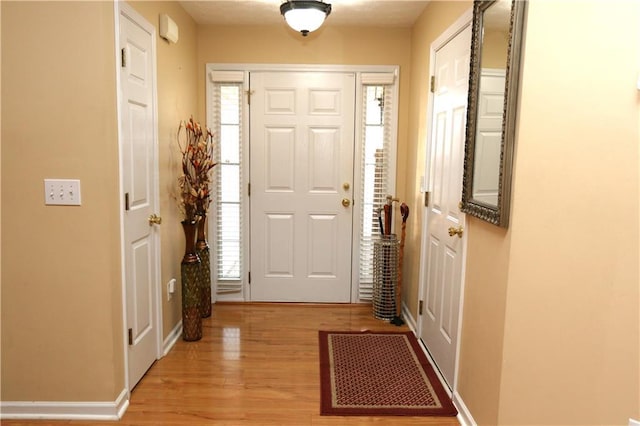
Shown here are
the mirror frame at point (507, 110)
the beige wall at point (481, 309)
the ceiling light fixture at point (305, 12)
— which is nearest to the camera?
the mirror frame at point (507, 110)

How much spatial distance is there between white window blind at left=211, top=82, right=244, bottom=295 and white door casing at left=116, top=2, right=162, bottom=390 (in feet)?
3.72

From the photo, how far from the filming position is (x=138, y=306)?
2.59 metres

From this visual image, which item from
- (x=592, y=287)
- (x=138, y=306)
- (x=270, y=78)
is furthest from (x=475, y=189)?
(x=270, y=78)

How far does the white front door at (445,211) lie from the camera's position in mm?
2506

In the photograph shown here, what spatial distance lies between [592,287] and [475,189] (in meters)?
0.70

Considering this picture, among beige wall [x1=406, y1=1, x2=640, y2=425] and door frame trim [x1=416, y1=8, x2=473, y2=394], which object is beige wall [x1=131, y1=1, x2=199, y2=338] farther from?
beige wall [x1=406, y1=1, x2=640, y2=425]

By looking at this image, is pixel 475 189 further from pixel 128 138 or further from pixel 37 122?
pixel 37 122

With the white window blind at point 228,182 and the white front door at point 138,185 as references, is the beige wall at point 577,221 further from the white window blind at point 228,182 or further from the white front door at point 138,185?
the white window blind at point 228,182

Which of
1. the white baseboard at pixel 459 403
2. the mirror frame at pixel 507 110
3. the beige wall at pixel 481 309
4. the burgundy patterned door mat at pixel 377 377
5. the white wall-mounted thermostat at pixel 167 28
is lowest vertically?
the burgundy patterned door mat at pixel 377 377

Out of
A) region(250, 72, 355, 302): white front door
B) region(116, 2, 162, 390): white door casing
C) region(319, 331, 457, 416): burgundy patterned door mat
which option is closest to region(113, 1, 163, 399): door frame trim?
region(116, 2, 162, 390): white door casing

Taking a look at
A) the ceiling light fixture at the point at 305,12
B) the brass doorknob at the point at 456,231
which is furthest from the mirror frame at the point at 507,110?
the ceiling light fixture at the point at 305,12

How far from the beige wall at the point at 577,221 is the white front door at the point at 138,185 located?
1.87 meters

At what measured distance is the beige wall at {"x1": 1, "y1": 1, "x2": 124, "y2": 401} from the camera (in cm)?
206

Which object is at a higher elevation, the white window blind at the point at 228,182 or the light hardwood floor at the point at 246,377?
the white window blind at the point at 228,182
